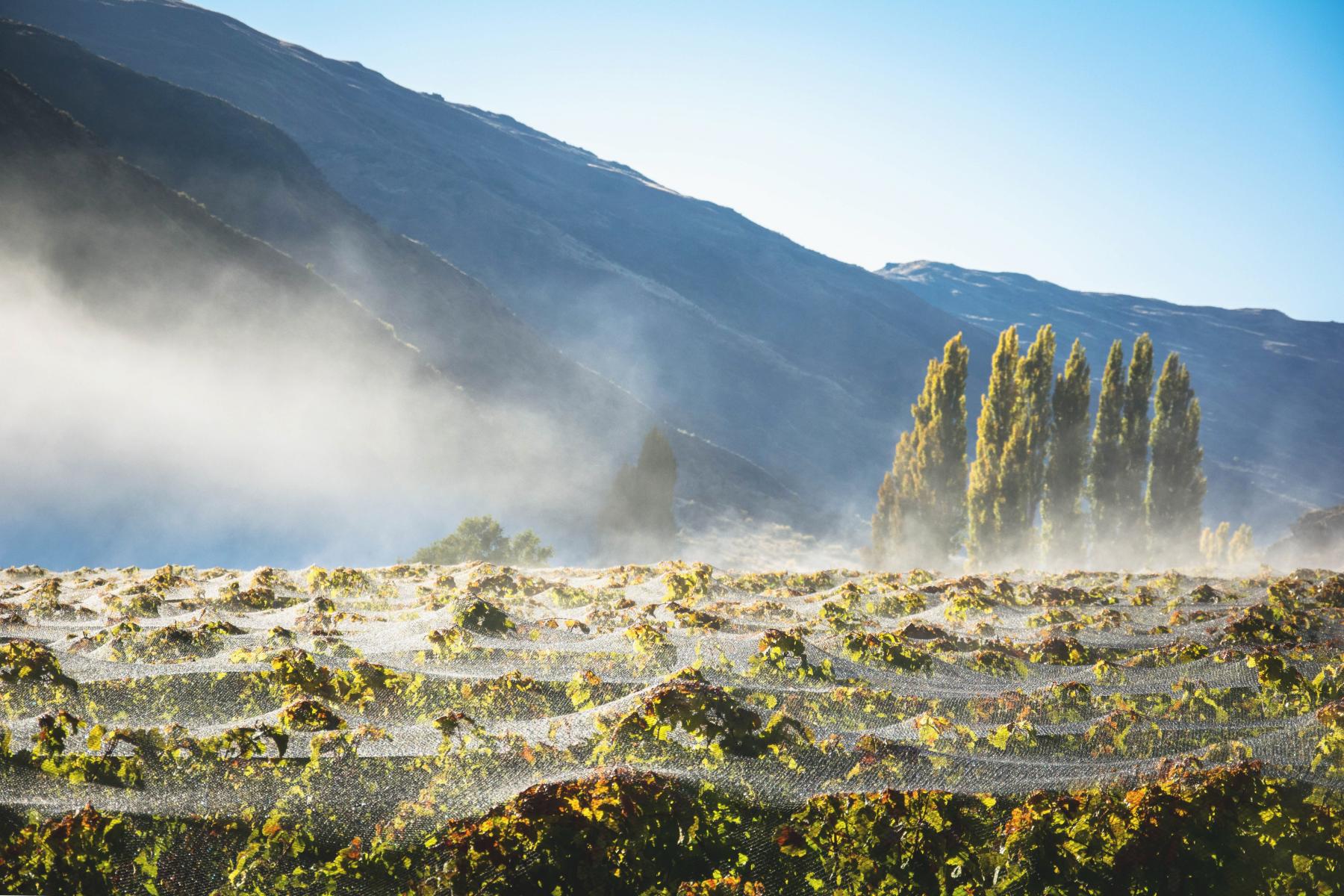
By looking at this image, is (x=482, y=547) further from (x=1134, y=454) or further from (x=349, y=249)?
(x=349, y=249)

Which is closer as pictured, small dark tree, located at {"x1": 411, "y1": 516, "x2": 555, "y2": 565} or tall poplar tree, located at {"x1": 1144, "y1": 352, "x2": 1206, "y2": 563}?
small dark tree, located at {"x1": 411, "y1": 516, "x2": 555, "y2": 565}

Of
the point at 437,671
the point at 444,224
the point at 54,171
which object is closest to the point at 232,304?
the point at 54,171

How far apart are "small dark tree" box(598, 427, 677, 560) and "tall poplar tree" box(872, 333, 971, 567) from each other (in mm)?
9409

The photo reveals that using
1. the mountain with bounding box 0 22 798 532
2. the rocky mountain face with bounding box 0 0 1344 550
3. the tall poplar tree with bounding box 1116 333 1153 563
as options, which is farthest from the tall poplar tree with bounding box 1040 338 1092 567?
the rocky mountain face with bounding box 0 0 1344 550

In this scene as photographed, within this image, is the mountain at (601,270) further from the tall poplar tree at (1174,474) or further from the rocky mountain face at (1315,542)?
the rocky mountain face at (1315,542)

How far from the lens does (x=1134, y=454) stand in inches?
1356

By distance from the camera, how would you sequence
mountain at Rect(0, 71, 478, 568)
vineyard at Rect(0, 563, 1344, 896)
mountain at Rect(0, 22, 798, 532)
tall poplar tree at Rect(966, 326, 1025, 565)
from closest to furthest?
vineyard at Rect(0, 563, 1344, 896) < mountain at Rect(0, 71, 478, 568) < tall poplar tree at Rect(966, 326, 1025, 565) < mountain at Rect(0, 22, 798, 532)

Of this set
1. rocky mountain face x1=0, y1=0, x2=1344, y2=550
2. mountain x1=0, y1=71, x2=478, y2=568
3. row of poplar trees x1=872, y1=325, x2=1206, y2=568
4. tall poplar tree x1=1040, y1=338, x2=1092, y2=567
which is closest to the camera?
mountain x1=0, y1=71, x2=478, y2=568

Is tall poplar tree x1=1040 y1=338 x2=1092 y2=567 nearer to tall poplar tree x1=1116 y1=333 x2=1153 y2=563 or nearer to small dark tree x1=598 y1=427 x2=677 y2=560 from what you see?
tall poplar tree x1=1116 y1=333 x2=1153 y2=563

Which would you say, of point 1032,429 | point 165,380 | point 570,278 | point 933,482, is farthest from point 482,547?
point 570,278

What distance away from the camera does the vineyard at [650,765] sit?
294 centimetres

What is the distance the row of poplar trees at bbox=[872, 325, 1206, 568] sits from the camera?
3180 cm

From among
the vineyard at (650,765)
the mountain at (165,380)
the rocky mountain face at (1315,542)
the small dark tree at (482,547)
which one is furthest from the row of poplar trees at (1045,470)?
the vineyard at (650,765)

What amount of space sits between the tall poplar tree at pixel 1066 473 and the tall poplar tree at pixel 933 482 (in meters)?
3.70
